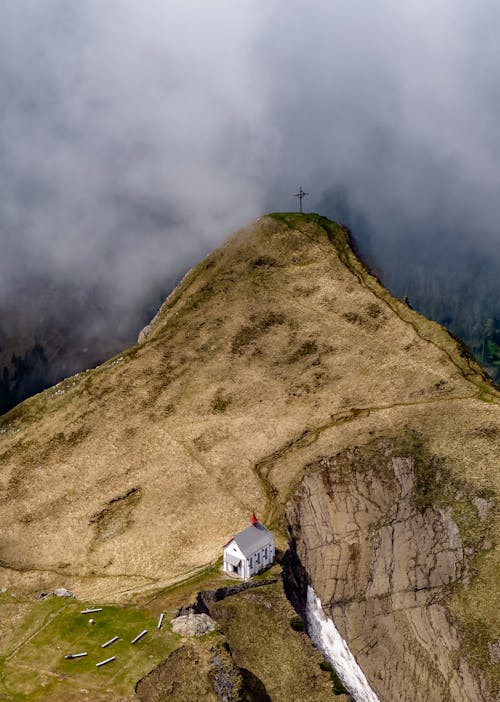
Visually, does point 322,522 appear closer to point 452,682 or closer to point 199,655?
point 452,682

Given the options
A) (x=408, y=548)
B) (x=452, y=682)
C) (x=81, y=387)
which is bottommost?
(x=452, y=682)

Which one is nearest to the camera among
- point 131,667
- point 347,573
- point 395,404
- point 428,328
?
point 131,667

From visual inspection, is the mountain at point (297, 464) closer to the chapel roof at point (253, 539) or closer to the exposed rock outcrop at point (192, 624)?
the chapel roof at point (253, 539)

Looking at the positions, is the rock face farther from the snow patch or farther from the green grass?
the green grass

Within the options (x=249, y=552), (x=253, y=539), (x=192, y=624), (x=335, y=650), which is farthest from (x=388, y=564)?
(x=192, y=624)

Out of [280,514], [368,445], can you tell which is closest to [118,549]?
[280,514]

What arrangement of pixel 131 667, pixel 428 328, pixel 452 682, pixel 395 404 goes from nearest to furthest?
1. pixel 131 667
2. pixel 452 682
3. pixel 395 404
4. pixel 428 328

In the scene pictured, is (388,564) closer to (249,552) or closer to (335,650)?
(335,650)

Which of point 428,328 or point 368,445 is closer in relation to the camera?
point 368,445
